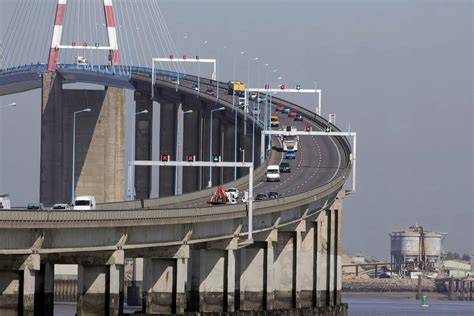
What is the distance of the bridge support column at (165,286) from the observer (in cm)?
11612

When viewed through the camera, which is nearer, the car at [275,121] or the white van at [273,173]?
the white van at [273,173]

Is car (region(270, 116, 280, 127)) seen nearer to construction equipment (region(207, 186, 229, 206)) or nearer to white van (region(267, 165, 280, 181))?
white van (region(267, 165, 280, 181))

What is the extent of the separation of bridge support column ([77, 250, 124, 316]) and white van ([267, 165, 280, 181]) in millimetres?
53972

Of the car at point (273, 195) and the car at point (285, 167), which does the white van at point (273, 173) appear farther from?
the car at point (273, 195)

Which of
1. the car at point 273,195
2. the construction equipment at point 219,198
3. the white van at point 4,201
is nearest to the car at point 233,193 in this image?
the construction equipment at point 219,198

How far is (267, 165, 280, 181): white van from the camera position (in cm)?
15912

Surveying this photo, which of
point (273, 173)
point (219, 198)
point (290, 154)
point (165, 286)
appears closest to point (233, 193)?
point (219, 198)

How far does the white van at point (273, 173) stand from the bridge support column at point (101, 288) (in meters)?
54.0

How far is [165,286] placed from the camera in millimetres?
117750

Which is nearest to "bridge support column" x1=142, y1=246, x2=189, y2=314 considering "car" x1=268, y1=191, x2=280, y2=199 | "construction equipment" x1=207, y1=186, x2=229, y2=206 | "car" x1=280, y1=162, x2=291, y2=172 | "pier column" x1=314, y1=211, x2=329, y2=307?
"construction equipment" x1=207, y1=186, x2=229, y2=206

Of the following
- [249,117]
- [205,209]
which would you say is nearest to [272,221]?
[205,209]

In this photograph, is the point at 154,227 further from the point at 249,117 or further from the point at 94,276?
the point at 249,117

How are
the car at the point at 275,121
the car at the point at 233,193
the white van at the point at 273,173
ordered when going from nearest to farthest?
Answer: 1. the car at the point at 233,193
2. the white van at the point at 273,173
3. the car at the point at 275,121

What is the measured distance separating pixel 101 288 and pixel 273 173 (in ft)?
185
